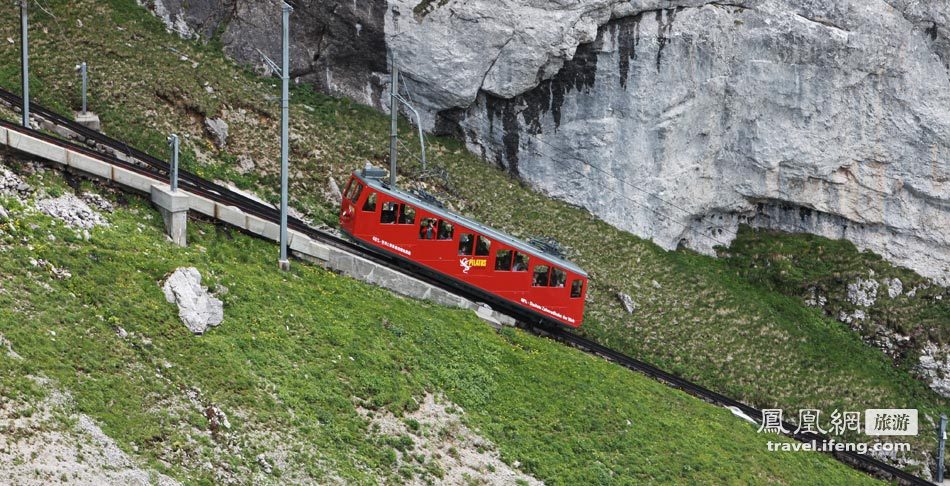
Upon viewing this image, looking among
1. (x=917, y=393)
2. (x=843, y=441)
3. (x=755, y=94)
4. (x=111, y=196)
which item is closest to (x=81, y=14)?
(x=111, y=196)

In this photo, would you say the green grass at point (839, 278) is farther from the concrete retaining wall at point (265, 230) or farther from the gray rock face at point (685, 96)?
the concrete retaining wall at point (265, 230)

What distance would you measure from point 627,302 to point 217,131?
17.8 metres

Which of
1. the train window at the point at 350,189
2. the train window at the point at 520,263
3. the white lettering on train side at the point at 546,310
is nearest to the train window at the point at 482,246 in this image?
A: the train window at the point at 520,263

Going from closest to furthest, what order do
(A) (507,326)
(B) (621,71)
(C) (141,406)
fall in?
1. (C) (141,406)
2. (A) (507,326)
3. (B) (621,71)

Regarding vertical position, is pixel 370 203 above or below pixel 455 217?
above

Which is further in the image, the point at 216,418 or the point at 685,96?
the point at 685,96

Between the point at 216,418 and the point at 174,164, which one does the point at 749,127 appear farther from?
the point at 216,418

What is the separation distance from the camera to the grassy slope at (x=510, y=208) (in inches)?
1642

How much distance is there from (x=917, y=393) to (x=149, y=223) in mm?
33943

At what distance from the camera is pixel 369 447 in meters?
28.0

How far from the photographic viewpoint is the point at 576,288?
40.2 metres

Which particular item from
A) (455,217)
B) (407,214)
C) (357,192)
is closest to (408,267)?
(407,214)

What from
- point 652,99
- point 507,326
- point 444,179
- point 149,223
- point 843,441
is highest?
point 652,99

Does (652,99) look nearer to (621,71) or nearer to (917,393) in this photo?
(621,71)
